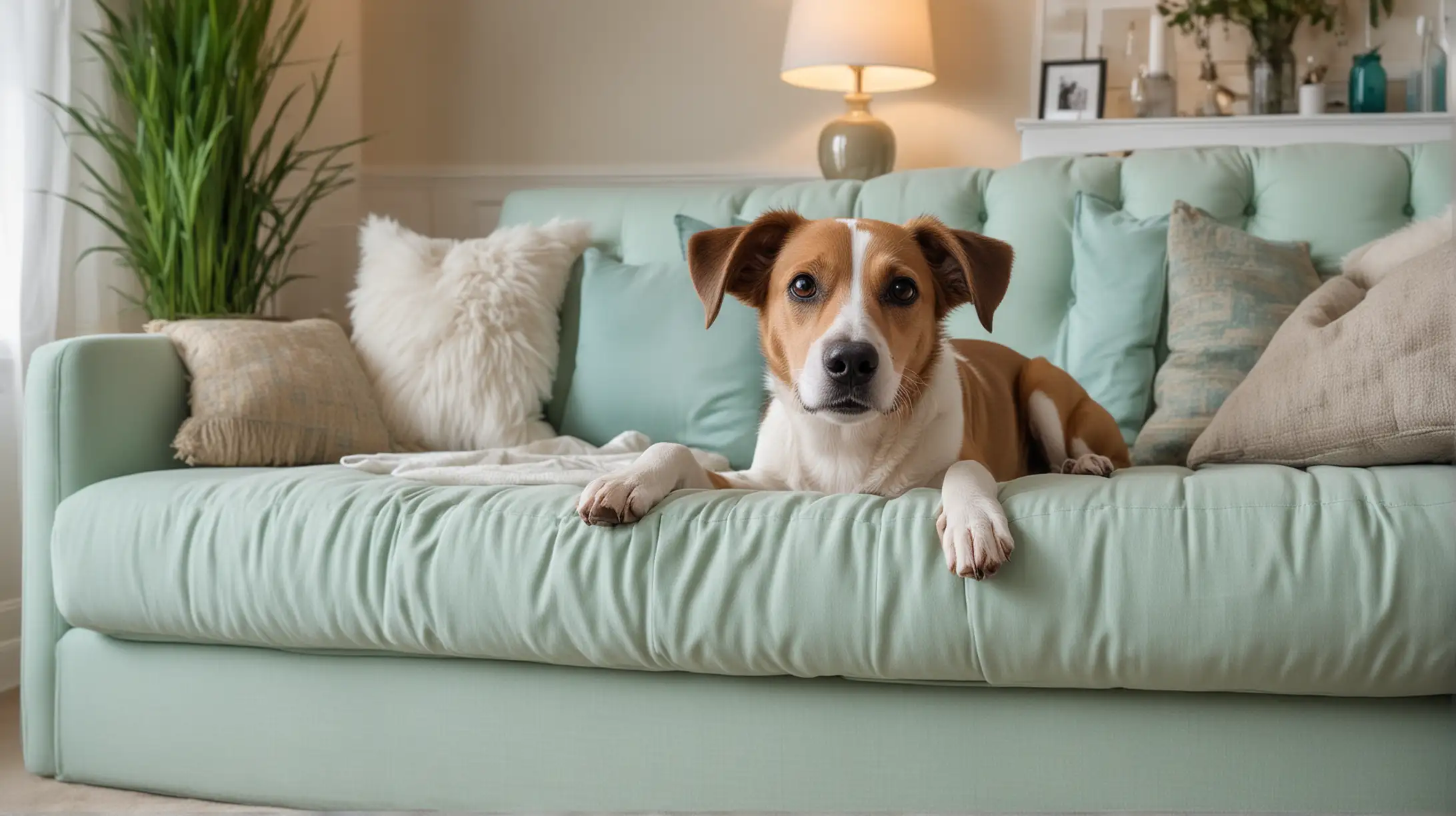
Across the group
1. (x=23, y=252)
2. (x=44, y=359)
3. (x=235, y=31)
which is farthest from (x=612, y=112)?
(x=44, y=359)

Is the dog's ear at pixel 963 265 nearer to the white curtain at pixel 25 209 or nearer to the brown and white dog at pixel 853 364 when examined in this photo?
the brown and white dog at pixel 853 364

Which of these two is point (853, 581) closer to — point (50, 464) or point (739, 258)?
point (739, 258)

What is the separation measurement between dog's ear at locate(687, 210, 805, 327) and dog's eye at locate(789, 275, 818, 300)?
0.33 feet

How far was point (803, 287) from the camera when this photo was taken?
63.4 inches

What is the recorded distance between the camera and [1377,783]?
52.9 inches

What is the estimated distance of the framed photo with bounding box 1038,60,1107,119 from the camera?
3.55 meters

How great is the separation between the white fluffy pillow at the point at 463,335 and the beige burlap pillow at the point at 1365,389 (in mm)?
1331

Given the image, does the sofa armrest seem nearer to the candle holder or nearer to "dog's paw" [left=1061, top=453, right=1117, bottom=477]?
"dog's paw" [left=1061, top=453, right=1117, bottom=477]

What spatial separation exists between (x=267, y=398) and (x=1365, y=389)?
1.72 m

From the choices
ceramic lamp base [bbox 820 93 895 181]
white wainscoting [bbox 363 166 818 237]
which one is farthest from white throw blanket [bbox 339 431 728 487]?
white wainscoting [bbox 363 166 818 237]

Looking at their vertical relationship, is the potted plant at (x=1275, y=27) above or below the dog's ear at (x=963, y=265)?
above

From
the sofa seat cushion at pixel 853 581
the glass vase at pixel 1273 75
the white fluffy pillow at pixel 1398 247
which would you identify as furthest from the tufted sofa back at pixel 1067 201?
the glass vase at pixel 1273 75

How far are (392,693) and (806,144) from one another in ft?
8.69

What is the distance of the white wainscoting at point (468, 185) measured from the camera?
12.7ft
